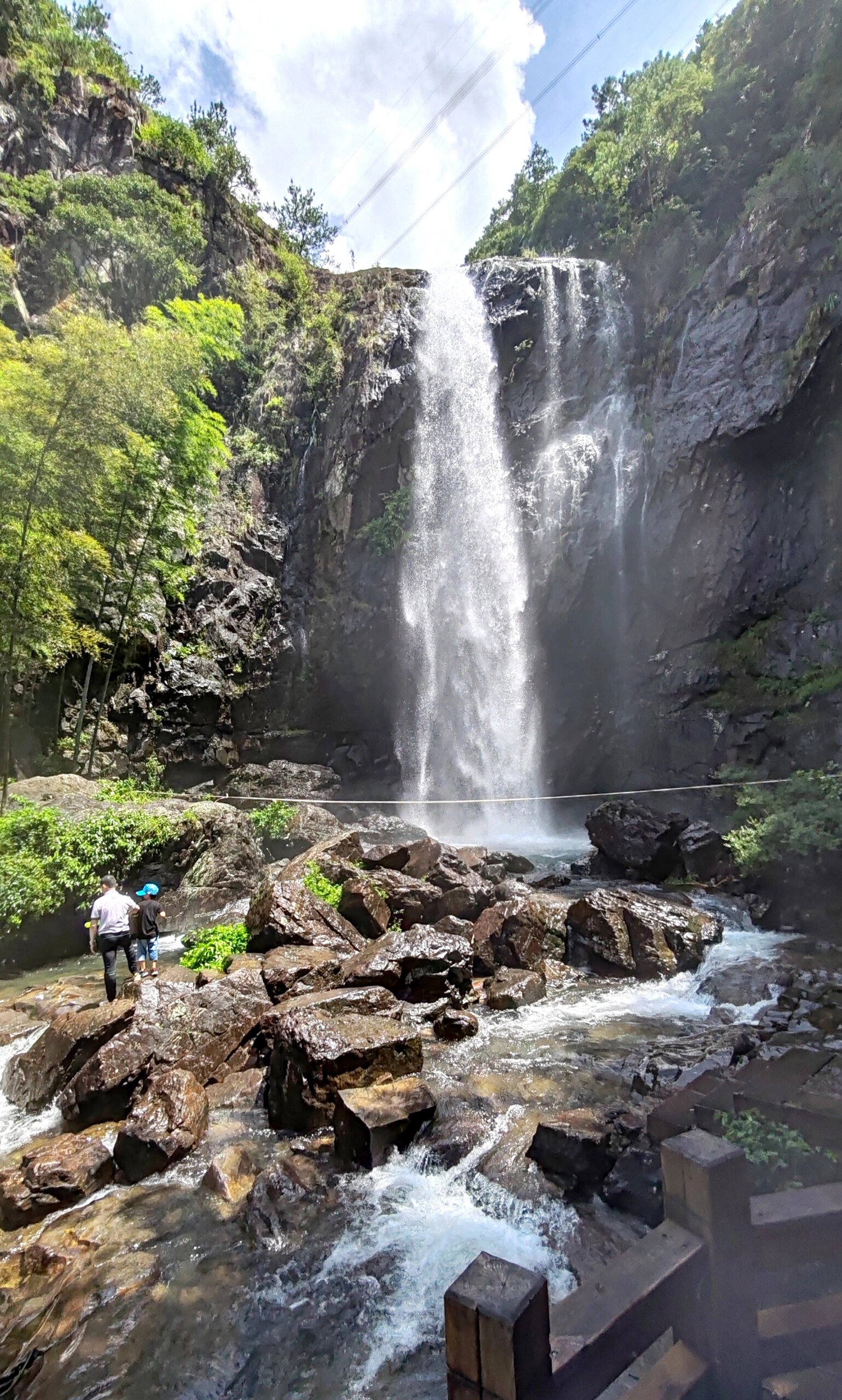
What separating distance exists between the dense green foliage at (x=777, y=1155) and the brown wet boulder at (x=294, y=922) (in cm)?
478

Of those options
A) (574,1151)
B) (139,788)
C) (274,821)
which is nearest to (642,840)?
(274,821)

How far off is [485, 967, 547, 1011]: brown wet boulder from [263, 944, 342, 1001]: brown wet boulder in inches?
64.6

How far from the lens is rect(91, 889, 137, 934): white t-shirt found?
7383 millimetres

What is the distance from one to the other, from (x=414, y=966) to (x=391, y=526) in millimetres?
17033

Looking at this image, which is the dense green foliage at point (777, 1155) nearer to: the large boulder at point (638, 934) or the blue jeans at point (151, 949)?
the large boulder at point (638, 934)

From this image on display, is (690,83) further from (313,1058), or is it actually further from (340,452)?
(313,1058)

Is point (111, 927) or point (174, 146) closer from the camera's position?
point (111, 927)

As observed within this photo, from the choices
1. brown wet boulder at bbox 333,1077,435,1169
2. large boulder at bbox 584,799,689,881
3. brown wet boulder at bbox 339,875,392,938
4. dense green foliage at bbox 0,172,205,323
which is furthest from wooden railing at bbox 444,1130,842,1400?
dense green foliage at bbox 0,172,205,323

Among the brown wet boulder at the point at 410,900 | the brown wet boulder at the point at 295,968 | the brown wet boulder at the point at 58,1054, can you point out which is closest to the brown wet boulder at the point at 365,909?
the brown wet boulder at the point at 410,900

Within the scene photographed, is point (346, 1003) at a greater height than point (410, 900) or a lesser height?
lesser

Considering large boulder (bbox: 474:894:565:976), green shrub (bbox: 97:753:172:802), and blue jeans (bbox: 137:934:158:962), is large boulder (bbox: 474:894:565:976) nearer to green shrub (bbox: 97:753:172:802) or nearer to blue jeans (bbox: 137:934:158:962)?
blue jeans (bbox: 137:934:158:962)

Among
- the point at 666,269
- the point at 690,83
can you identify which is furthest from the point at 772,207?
the point at 690,83

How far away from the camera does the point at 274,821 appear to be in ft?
41.3

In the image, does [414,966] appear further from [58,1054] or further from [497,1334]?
[497,1334]
